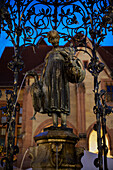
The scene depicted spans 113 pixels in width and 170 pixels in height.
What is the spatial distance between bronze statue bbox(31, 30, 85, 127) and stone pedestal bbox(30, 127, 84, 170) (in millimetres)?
340

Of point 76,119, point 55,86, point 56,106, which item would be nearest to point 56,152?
point 56,106

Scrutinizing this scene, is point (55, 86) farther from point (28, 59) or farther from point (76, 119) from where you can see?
point (28, 59)

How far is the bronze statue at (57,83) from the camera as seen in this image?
443cm

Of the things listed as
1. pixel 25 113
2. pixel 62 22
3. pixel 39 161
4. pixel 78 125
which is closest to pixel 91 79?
pixel 78 125

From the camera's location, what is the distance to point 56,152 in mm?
3879

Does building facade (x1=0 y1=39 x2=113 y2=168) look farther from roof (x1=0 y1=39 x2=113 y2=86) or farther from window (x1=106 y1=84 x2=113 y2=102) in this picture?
roof (x1=0 y1=39 x2=113 y2=86)

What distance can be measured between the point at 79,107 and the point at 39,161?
12.7m

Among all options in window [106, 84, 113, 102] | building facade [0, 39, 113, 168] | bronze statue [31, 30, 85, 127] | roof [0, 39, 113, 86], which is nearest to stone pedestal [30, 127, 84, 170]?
bronze statue [31, 30, 85, 127]

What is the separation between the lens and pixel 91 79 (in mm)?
17656

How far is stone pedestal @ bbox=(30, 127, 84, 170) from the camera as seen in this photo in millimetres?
3820

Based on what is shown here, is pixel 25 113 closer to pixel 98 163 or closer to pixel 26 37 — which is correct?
pixel 26 37

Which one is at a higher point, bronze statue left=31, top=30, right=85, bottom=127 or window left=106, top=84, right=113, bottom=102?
window left=106, top=84, right=113, bottom=102

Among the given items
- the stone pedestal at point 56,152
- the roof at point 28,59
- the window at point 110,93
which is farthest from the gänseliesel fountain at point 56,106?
the roof at point 28,59

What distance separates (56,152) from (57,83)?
1.31m
